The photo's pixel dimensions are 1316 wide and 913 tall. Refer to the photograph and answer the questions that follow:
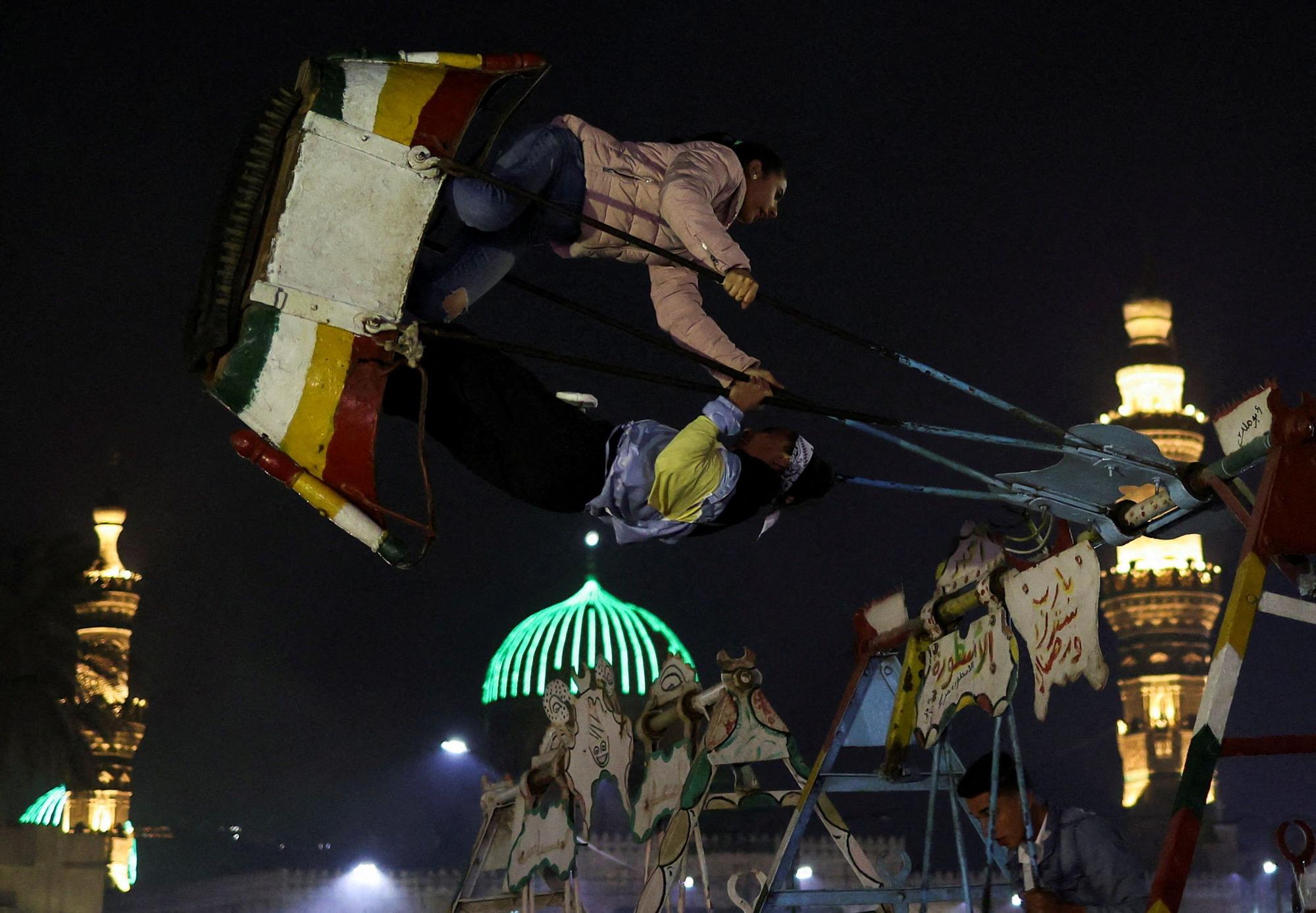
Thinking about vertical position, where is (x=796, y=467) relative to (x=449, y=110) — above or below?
below

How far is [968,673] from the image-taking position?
740 centimetres

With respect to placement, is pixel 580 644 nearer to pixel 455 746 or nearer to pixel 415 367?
pixel 455 746

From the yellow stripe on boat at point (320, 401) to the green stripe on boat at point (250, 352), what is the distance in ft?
0.53

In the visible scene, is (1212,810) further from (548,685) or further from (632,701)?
(548,685)

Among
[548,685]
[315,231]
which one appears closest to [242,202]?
[315,231]

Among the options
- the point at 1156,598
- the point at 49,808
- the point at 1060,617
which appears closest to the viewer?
the point at 1060,617

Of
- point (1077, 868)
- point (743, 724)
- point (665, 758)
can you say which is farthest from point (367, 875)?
point (1077, 868)

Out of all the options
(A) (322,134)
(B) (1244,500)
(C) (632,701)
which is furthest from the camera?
(C) (632,701)

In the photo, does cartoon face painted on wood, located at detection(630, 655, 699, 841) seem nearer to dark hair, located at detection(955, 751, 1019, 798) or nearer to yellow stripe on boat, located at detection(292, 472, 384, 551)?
dark hair, located at detection(955, 751, 1019, 798)

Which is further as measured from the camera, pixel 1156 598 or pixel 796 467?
pixel 1156 598

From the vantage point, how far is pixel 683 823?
9.11m

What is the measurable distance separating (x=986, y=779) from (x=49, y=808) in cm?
4417

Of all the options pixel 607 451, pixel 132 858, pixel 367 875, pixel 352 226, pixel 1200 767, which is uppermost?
pixel 132 858

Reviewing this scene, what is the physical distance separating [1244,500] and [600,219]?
9.29 feet
